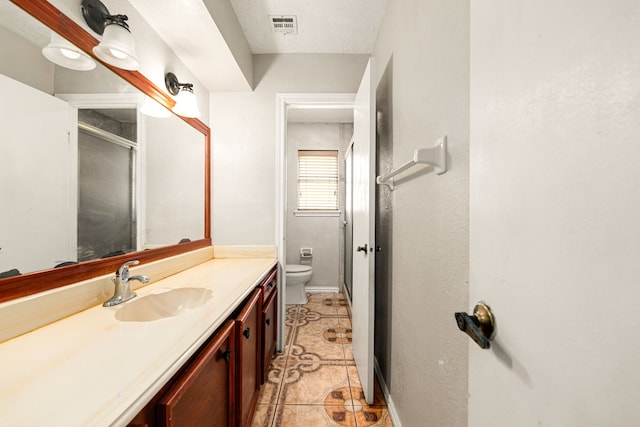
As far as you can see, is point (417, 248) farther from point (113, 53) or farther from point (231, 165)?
point (231, 165)

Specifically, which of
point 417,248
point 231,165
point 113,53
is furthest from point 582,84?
point 231,165

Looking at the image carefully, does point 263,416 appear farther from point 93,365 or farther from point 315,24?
point 315,24

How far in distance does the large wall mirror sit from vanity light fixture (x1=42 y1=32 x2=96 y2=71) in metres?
0.02

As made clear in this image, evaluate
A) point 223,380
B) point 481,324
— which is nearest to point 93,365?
point 223,380

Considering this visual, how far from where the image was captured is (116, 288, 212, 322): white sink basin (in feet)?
3.36

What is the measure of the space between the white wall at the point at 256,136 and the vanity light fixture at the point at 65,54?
3.70 ft

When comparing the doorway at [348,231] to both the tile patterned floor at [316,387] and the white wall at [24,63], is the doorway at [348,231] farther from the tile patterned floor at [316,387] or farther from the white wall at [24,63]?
the white wall at [24,63]

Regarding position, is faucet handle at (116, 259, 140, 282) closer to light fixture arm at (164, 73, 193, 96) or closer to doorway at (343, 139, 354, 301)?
light fixture arm at (164, 73, 193, 96)

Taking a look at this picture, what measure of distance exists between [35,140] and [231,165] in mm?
1320

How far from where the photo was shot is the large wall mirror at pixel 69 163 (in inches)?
29.7

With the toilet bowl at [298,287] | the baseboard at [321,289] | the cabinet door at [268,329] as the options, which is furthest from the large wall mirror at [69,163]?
the baseboard at [321,289]

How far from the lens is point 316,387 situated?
5.39 ft

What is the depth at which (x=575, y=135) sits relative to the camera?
32 cm

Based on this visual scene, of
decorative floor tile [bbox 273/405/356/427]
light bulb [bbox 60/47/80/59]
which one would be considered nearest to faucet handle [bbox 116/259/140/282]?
light bulb [bbox 60/47/80/59]
